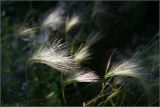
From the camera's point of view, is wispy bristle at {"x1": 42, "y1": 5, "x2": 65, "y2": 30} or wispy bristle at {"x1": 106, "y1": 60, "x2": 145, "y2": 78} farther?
wispy bristle at {"x1": 42, "y1": 5, "x2": 65, "y2": 30}

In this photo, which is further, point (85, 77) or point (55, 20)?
point (55, 20)

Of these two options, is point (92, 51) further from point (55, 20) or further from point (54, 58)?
point (54, 58)

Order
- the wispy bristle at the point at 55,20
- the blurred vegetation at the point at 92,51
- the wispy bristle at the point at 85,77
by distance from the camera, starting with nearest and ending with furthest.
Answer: the wispy bristle at the point at 85,77
the blurred vegetation at the point at 92,51
the wispy bristle at the point at 55,20

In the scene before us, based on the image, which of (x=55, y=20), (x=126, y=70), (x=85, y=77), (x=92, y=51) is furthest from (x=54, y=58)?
(x=92, y=51)

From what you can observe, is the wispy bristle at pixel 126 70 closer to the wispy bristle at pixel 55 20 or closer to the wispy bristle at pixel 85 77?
the wispy bristle at pixel 85 77

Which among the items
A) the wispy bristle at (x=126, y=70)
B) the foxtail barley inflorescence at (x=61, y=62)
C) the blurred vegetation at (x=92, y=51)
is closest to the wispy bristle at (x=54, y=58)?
the foxtail barley inflorescence at (x=61, y=62)

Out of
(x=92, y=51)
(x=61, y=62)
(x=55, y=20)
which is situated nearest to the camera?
(x=61, y=62)

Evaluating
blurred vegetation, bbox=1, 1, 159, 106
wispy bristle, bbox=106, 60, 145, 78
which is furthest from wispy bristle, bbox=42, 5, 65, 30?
wispy bristle, bbox=106, 60, 145, 78

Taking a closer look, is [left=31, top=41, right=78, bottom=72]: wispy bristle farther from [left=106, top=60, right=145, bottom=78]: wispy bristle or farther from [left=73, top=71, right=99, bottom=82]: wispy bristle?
[left=106, top=60, right=145, bottom=78]: wispy bristle
